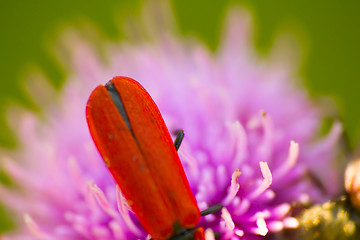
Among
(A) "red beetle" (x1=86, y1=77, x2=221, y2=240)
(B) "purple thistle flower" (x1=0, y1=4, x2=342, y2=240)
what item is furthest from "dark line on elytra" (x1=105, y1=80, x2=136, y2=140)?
(B) "purple thistle flower" (x1=0, y1=4, x2=342, y2=240)

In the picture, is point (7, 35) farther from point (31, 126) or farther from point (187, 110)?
point (187, 110)

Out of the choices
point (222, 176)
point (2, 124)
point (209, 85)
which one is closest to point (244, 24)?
point (209, 85)

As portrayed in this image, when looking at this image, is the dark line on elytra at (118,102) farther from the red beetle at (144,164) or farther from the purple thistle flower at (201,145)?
the purple thistle flower at (201,145)

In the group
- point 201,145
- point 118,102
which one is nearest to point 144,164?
point 118,102

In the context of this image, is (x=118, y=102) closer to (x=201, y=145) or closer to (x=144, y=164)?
(x=144, y=164)

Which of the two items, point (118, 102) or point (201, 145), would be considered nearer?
point (118, 102)

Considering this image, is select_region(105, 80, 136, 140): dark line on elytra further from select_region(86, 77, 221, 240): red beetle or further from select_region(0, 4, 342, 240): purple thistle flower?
select_region(0, 4, 342, 240): purple thistle flower
